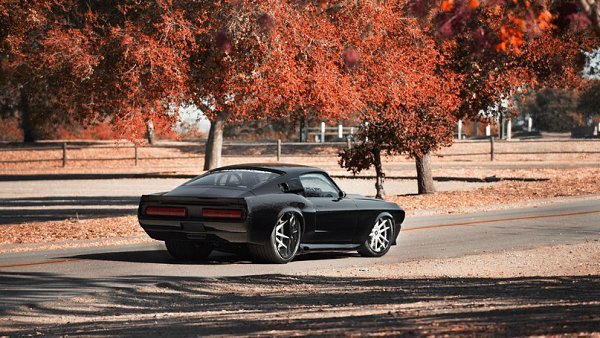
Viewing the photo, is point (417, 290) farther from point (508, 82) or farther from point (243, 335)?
point (508, 82)

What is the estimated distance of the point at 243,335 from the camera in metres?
9.08

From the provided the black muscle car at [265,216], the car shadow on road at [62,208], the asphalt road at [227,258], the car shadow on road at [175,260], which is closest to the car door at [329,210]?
the black muscle car at [265,216]

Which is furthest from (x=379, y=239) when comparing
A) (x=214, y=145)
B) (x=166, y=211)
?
(x=214, y=145)

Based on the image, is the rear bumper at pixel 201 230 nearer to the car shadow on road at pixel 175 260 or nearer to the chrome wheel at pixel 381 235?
the car shadow on road at pixel 175 260

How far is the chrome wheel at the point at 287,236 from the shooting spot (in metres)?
15.5

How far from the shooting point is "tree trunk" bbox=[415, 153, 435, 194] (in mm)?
33062

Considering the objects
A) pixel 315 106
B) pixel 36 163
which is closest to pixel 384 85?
pixel 315 106

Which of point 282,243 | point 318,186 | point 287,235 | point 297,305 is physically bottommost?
point 297,305

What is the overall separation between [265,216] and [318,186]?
5.45 ft

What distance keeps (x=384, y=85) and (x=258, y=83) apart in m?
4.41

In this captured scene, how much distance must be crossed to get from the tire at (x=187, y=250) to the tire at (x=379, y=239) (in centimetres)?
230

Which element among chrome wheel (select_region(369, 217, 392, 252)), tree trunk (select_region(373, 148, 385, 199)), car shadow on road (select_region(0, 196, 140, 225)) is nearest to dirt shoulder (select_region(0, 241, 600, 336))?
chrome wheel (select_region(369, 217, 392, 252))

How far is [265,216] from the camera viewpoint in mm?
15078

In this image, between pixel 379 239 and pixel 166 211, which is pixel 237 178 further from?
pixel 379 239
